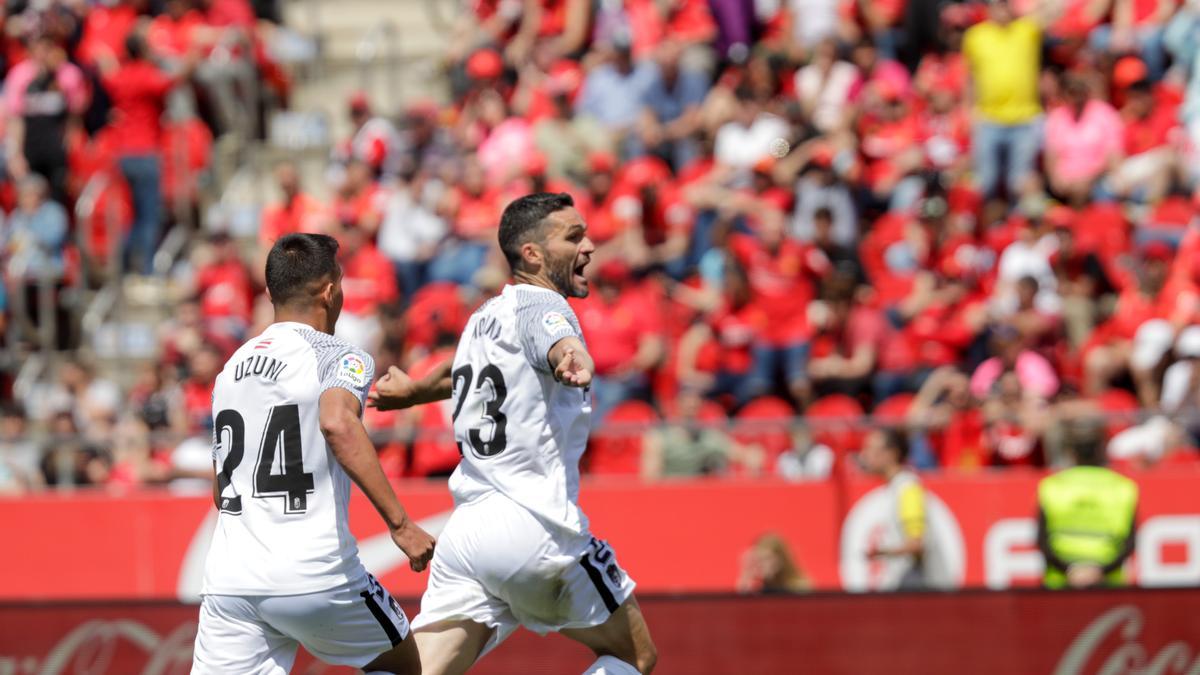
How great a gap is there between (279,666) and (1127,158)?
385 inches

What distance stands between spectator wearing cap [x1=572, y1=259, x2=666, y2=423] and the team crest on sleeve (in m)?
7.07

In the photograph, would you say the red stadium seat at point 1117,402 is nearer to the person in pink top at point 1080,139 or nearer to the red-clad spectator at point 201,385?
the person in pink top at point 1080,139

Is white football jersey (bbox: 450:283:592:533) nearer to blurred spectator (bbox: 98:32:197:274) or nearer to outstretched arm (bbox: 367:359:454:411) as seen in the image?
outstretched arm (bbox: 367:359:454:411)

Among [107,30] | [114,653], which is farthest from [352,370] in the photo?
[107,30]

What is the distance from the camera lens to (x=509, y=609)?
257 inches

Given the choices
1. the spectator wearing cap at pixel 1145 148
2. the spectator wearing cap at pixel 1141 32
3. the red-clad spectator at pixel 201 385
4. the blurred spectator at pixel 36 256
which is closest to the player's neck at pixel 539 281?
the red-clad spectator at pixel 201 385

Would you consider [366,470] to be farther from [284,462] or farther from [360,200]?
[360,200]

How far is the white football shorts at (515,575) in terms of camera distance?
6336 millimetres

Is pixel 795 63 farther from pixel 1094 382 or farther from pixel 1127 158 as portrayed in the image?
pixel 1094 382

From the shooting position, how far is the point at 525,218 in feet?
21.4

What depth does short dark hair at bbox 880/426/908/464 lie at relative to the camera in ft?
37.4

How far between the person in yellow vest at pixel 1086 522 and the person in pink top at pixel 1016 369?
1766 millimetres

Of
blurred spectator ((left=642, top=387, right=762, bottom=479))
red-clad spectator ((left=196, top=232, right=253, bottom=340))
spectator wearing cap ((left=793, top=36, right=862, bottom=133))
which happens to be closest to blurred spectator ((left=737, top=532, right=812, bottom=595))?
blurred spectator ((left=642, top=387, right=762, bottom=479))

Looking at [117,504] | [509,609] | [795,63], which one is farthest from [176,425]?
[509,609]
